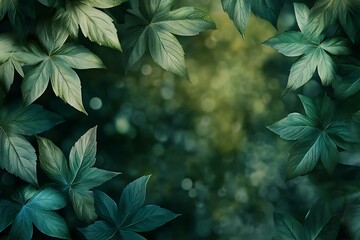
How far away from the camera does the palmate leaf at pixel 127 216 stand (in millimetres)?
1117

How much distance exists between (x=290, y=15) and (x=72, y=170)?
0.48 meters

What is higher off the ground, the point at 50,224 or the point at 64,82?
the point at 64,82

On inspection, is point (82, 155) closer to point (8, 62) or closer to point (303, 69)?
point (8, 62)

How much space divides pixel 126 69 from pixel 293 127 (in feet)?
1.04

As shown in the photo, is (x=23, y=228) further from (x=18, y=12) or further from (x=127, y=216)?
(x=18, y=12)

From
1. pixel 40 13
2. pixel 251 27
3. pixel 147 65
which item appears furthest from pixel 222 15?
pixel 40 13

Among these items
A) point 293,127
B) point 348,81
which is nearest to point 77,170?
point 293,127

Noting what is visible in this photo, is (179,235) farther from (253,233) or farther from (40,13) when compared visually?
(40,13)

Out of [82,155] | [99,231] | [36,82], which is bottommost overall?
[99,231]

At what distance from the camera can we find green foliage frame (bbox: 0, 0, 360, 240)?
1.07 meters

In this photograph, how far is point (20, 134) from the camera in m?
1.09

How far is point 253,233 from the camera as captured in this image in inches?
45.6

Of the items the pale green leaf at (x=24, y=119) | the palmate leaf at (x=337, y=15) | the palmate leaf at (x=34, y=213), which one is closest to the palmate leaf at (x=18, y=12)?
the pale green leaf at (x=24, y=119)

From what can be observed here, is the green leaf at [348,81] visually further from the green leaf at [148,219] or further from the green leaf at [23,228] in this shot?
the green leaf at [23,228]
